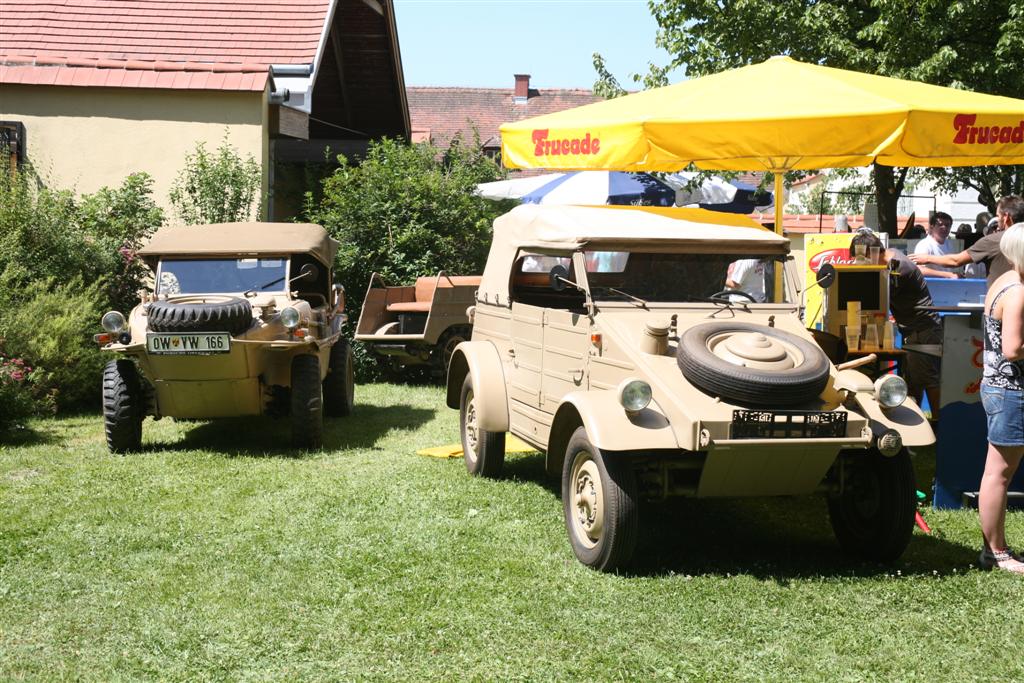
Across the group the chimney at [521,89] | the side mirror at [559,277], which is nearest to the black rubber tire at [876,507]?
the side mirror at [559,277]

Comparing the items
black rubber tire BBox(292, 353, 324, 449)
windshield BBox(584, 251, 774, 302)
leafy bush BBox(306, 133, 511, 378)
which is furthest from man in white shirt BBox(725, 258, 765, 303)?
leafy bush BBox(306, 133, 511, 378)

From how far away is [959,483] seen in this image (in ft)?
22.9

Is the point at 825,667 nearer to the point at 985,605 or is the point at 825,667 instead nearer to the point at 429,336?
the point at 985,605

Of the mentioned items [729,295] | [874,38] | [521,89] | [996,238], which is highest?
[521,89]

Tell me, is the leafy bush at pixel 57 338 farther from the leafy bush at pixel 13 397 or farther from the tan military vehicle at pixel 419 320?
the tan military vehicle at pixel 419 320

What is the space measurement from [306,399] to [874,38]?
12403 mm

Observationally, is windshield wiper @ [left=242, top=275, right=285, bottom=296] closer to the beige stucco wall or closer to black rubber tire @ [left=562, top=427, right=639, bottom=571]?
the beige stucco wall

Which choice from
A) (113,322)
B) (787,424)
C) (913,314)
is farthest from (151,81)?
(787,424)

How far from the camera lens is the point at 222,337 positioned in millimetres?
8406

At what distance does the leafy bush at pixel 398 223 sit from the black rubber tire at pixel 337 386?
9.01 feet

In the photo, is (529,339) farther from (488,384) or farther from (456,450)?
(456,450)

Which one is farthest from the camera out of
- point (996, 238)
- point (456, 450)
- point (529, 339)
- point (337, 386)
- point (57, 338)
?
point (337, 386)

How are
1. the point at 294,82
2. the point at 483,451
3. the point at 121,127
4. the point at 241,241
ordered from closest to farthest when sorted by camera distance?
the point at 483,451 < the point at 241,241 < the point at 121,127 < the point at 294,82

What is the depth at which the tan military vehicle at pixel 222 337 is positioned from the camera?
845 cm
